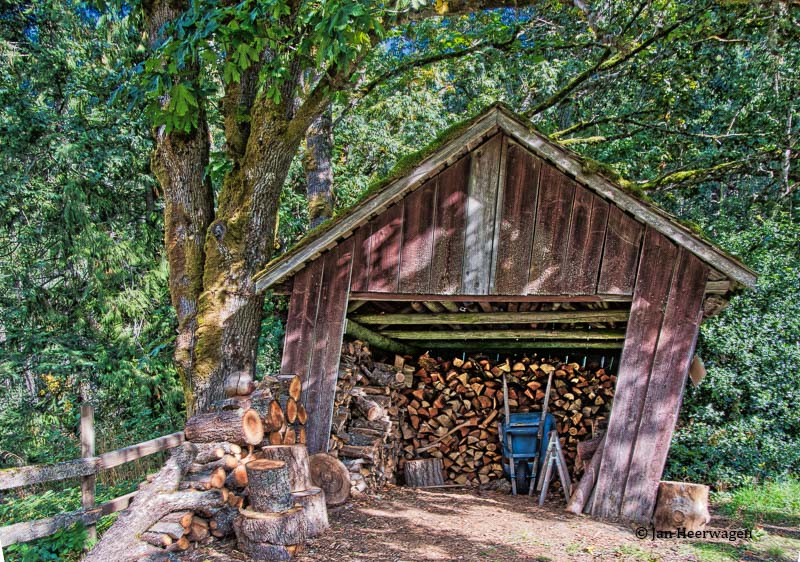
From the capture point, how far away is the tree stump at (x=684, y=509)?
482 cm

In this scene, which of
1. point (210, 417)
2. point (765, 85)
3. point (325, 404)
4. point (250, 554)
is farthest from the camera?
point (765, 85)

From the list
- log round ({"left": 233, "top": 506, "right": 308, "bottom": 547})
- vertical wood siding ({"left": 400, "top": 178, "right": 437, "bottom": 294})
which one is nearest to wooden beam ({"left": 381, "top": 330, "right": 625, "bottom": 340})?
vertical wood siding ({"left": 400, "top": 178, "right": 437, "bottom": 294})

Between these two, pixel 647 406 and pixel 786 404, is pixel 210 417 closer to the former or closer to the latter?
pixel 647 406

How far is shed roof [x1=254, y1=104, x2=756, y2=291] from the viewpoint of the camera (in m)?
4.86

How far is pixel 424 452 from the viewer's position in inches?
312

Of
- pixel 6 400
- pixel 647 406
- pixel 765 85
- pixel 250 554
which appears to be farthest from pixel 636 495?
pixel 6 400

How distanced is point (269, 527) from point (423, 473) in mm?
3715

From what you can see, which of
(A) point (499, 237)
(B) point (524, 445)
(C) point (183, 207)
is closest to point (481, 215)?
(A) point (499, 237)

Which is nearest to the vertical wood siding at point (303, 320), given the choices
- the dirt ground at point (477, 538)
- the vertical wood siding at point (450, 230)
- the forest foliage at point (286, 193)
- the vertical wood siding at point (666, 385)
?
the vertical wood siding at point (450, 230)

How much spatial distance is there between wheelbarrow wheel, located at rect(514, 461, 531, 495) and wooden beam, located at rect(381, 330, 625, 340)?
1880mm

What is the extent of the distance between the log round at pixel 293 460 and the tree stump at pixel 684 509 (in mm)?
3215

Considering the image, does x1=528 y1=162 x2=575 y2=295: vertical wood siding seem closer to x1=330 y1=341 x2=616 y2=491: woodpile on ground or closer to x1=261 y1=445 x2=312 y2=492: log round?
x1=261 y1=445 x2=312 y2=492: log round

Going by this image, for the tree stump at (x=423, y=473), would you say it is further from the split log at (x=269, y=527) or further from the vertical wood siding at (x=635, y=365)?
the split log at (x=269, y=527)

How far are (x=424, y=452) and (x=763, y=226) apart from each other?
834 cm
